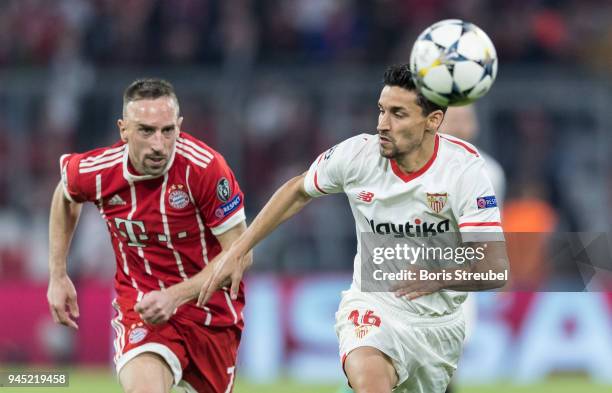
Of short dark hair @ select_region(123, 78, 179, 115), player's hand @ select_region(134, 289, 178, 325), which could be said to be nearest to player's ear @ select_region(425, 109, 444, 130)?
short dark hair @ select_region(123, 78, 179, 115)

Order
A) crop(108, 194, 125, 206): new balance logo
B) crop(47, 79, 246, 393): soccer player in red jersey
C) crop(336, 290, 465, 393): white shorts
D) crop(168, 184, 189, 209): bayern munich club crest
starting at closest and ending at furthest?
crop(336, 290, 465, 393): white shorts
crop(47, 79, 246, 393): soccer player in red jersey
crop(168, 184, 189, 209): bayern munich club crest
crop(108, 194, 125, 206): new balance logo

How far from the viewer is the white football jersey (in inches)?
245

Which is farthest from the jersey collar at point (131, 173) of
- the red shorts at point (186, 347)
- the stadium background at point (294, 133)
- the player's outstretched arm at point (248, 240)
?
the stadium background at point (294, 133)

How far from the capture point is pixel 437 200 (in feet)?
20.5

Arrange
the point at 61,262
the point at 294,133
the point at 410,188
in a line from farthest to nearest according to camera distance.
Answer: the point at 294,133 < the point at 61,262 < the point at 410,188

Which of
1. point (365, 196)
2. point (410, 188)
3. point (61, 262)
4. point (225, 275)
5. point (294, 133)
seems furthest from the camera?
point (294, 133)

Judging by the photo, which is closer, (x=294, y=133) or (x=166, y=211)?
(x=166, y=211)

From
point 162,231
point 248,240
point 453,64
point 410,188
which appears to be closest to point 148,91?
point 162,231

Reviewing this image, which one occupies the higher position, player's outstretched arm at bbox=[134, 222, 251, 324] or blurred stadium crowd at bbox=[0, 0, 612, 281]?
blurred stadium crowd at bbox=[0, 0, 612, 281]

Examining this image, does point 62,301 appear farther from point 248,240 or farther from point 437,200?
point 437,200

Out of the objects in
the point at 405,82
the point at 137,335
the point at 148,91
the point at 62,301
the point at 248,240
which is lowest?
the point at 137,335

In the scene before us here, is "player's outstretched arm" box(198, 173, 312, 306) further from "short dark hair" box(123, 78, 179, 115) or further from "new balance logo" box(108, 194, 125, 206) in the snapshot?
"short dark hair" box(123, 78, 179, 115)

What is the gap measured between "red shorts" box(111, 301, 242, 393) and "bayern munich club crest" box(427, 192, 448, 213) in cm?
148

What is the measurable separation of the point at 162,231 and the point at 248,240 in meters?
0.71
